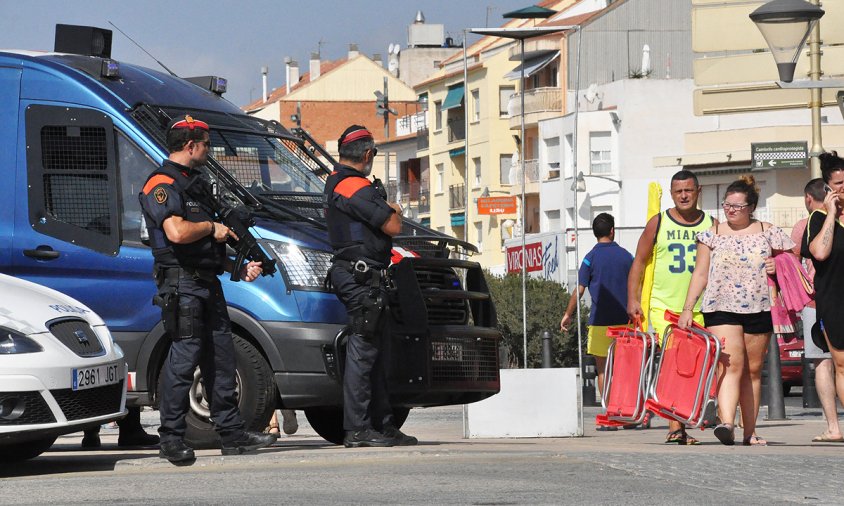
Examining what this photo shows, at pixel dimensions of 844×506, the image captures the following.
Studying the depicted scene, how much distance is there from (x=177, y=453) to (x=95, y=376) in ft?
2.17

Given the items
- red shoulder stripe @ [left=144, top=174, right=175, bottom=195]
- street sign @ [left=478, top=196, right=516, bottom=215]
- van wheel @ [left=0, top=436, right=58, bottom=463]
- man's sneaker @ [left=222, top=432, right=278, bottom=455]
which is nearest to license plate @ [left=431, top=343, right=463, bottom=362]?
man's sneaker @ [left=222, top=432, right=278, bottom=455]

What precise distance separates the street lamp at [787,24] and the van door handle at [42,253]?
25.2 feet

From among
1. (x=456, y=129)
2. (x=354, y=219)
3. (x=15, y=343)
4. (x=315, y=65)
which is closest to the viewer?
(x=15, y=343)

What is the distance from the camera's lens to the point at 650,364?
39.9 feet

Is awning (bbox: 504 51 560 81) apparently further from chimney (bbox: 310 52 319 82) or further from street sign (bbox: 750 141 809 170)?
street sign (bbox: 750 141 809 170)

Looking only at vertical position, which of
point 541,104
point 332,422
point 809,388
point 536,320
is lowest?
point 809,388

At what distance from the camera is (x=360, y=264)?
34.0ft

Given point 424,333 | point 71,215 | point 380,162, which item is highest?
point 380,162

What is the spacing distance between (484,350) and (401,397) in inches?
27.7

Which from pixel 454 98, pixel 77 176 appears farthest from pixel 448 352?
pixel 454 98

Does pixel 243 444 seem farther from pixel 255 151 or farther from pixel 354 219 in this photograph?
pixel 255 151

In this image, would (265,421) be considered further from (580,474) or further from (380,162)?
(380,162)

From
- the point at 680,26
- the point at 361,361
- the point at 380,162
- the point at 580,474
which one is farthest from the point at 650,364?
the point at 380,162

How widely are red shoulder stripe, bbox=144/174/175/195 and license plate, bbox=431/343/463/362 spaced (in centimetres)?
216
